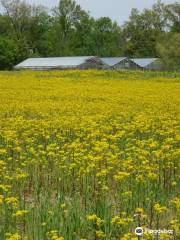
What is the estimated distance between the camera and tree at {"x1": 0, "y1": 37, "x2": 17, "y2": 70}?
232 feet

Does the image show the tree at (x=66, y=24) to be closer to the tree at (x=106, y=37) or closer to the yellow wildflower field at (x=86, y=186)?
the tree at (x=106, y=37)

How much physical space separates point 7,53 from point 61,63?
7479 mm

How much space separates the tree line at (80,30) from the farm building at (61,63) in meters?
9.88

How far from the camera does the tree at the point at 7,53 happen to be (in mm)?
70688

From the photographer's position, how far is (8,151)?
9.68 meters

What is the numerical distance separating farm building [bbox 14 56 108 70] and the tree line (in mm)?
9875

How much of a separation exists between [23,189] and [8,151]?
2190mm

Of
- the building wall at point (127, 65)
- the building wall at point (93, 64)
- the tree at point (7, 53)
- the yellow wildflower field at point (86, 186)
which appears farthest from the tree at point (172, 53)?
the yellow wildflower field at point (86, 186)

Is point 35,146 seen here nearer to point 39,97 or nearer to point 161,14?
point 39,97

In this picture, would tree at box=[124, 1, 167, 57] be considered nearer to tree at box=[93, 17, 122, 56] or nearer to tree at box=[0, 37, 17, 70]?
tree at box=[93, 17, 122, 56]

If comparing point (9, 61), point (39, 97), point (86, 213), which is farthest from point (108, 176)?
point (9, 61)

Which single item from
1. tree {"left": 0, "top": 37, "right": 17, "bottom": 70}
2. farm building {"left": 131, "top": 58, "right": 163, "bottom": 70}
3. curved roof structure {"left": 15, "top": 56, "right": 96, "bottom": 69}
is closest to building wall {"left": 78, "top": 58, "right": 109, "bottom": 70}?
curved roof structure {"left": 15, "top": 56, "right": 96, "bottom": 69}

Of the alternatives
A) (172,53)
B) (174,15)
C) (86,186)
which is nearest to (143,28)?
(174,15)

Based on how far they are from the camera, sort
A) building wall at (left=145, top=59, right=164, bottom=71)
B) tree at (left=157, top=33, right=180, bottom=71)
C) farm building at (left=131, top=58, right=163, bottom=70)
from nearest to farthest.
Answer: tree at (left=157, top=33, right=180, bottom=71) < building wall at (left=145, top=59, right=164, bottom=71) < farm building at (left=131, top=58, right=163, bottom=70)
